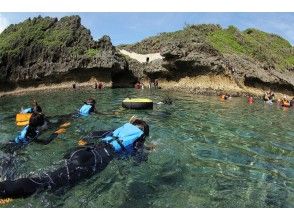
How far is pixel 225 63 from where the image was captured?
40.6 m

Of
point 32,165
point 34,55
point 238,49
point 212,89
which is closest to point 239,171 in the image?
point 32,165

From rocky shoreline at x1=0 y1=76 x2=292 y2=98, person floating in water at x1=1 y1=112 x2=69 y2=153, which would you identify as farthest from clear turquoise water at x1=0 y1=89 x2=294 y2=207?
rocky shoreline at x1=0 y1=76 x2=292 y2=98

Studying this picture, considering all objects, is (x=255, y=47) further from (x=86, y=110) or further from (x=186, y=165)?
(x=186, y=165)

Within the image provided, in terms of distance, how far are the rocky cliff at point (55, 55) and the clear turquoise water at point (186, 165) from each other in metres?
14.2

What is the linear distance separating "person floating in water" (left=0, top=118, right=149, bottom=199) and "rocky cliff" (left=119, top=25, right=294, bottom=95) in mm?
26990

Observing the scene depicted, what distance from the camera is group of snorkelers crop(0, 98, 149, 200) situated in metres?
9.53

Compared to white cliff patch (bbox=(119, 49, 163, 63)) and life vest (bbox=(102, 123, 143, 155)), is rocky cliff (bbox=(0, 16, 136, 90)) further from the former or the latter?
life vest (bbox=(102, 123, 143, 155))

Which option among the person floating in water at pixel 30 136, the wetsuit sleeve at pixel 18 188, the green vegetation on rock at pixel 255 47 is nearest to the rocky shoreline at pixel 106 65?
the green vegetation on rock at pixel 255 47

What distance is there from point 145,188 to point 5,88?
28879mm

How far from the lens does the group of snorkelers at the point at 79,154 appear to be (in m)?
9.53

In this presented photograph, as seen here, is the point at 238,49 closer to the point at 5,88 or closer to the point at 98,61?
the point at 98,61

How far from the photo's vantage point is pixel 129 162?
41.1 feet

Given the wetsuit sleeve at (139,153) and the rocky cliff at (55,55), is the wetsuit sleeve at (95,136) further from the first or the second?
the rocky cliff at (55,55)

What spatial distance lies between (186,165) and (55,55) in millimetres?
29145
